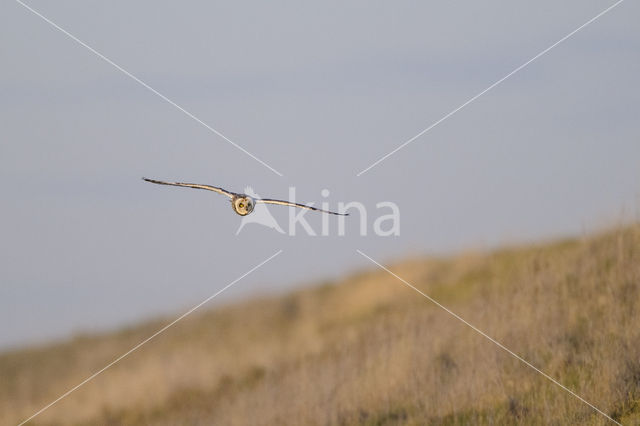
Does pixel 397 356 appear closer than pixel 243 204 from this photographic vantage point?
No

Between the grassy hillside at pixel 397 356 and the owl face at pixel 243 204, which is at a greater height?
the owl face at pixel 243 204

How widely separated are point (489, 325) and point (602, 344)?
10.3 ft

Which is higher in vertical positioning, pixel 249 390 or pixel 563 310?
pixel 563 310

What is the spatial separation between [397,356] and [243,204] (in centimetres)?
389

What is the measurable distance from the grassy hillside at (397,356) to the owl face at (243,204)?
279 cm

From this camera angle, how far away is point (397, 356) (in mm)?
16625

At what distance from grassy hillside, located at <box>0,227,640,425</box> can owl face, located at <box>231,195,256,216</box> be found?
279cm

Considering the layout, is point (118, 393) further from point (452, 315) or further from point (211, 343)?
point (452, 315)

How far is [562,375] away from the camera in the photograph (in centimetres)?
1356

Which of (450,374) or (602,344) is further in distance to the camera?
(450,374)

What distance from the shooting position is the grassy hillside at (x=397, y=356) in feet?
43.8

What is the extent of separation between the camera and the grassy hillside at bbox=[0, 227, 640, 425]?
526 inches

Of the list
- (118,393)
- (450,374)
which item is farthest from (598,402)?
(118,393)

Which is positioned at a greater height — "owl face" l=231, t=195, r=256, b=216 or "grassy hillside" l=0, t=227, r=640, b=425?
"owl face" l=231, t=195, r=256, b=216
